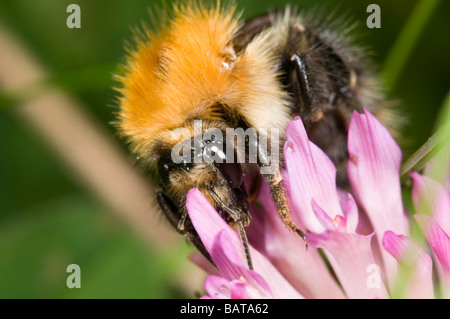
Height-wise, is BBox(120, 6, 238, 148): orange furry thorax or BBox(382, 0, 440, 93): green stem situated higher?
BBox(382, 0, 440, 93): green stem

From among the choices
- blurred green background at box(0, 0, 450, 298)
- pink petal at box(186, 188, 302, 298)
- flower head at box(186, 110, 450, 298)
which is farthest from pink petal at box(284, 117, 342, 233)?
blurred green background at box(0, 0, 450, 298)

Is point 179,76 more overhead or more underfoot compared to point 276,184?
more overhead

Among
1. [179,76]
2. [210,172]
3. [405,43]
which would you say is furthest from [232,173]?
[405,43]

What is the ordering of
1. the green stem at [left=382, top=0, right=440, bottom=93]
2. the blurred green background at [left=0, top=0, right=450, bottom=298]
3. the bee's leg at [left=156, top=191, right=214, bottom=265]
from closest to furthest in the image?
the bee's leg at [left=156, top=191, right=214, bottom=265]
the green stem at [left=382, top=0, right=440, bottom=93]
the blurred green background at [left=0, top=0, right=450, bottom=298]

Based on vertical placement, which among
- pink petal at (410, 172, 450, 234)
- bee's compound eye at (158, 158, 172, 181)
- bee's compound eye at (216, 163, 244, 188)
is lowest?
pink petal at (410, 172, 450, 234)

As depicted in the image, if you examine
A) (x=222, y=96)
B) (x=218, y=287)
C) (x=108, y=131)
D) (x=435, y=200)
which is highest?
(x=108, y=131)

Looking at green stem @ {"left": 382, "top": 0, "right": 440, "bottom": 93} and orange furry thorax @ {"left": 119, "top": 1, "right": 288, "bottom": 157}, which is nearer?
orange furry thorax @ {"left": 119, "top": 1, "right": 288, "bottom": 157}

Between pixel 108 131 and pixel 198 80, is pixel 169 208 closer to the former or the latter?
pixel 198 80

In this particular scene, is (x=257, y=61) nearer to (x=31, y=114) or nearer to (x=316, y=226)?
(x=316, y=226)

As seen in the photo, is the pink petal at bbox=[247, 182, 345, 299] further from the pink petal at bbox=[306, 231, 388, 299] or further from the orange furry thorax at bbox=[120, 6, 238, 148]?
the orange furry thorax at bbox=[120, 6, 238, 148]
